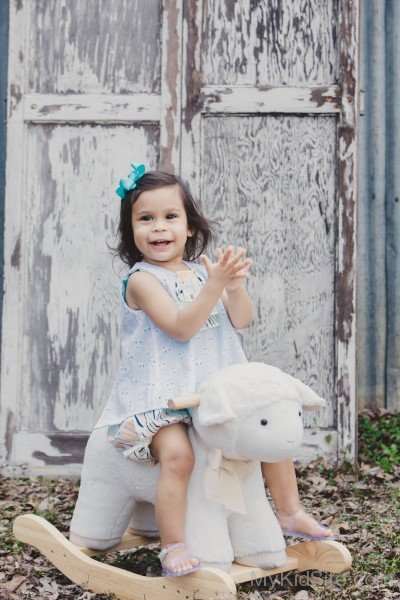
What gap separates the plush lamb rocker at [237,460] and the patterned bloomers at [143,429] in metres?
0.06

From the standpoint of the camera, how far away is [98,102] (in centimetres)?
469

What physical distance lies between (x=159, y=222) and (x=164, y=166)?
5.40 ft

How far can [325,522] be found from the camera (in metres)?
3.62

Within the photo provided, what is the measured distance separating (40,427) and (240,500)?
2.24 m

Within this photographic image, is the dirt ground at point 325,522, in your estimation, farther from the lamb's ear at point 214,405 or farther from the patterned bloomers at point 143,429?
the lamb's ear at point 214,405

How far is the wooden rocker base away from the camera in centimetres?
261

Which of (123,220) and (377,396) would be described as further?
(377,396)

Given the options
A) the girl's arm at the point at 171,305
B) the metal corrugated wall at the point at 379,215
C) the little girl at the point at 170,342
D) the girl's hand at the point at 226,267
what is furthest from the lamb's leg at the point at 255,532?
the metal corrugated wall at the point at 379,215

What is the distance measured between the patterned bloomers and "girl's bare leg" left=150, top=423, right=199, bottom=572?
60 millimetres

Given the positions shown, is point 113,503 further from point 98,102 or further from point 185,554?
point 98,102

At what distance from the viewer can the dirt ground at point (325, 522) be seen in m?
2.89

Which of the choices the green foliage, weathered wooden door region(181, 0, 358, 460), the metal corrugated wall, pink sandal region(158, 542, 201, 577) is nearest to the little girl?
pink sandal region(158, 542, 201, 577)

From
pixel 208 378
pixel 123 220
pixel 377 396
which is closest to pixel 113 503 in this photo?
pixel 208 378

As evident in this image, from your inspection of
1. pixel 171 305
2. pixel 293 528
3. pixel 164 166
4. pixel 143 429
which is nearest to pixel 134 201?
pixel 171 305
